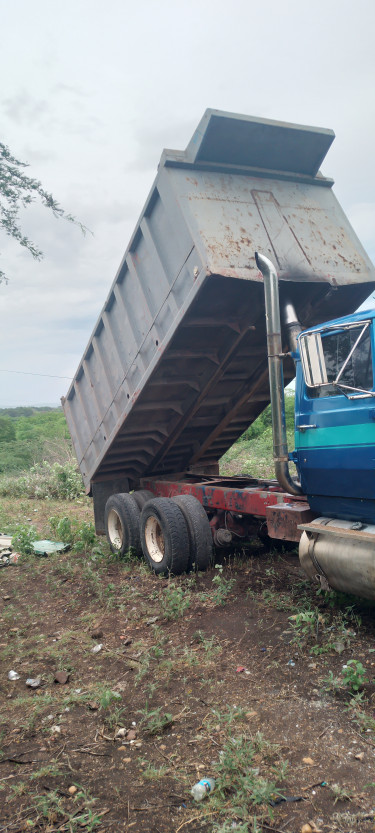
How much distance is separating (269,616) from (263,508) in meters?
1.01

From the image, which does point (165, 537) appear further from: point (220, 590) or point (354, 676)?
point (354, 676)

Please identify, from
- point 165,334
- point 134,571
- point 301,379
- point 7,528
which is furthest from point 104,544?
point 301,379

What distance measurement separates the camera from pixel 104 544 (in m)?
7.97

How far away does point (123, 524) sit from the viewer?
7078 mm

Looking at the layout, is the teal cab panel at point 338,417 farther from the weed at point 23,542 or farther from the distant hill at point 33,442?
the distant hill at point 33,442

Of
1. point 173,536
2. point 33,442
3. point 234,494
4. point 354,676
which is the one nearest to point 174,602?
point 173,536

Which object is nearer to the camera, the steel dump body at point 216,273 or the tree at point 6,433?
the steel dump body at point 216,273

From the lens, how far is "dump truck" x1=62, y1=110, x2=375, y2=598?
426cm

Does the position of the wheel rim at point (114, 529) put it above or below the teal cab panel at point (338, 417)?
below

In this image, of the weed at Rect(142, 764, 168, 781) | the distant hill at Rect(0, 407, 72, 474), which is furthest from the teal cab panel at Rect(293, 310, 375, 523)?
the distant hill at Rect(0, 407, 72, 474)

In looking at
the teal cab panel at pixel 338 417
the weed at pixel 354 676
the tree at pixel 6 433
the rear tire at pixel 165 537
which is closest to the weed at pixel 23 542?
the rear tire at pixel 165 537

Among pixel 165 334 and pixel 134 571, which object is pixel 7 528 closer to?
pixel 134 571

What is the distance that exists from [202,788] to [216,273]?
3480 millimetres

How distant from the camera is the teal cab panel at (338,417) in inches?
158
